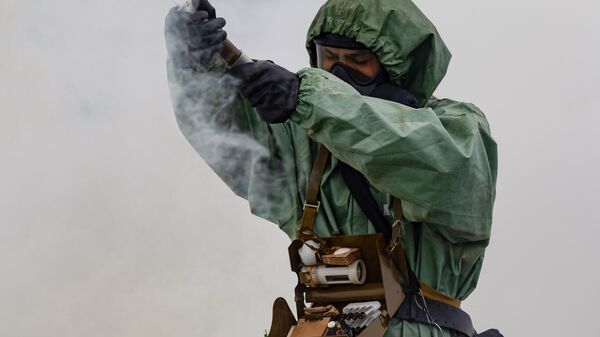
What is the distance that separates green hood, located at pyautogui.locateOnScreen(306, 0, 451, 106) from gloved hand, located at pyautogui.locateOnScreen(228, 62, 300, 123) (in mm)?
628

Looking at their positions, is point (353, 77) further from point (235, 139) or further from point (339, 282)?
point (339, 282)

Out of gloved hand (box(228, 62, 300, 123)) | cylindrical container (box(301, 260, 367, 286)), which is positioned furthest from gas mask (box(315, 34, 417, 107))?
cylindrical container (box(301, 260, 367, 286))

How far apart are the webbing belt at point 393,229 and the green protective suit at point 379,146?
37 millimetres

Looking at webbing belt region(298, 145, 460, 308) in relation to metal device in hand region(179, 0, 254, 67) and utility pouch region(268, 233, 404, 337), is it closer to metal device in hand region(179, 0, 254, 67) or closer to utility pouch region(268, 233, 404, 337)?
utility pouch region(268, 233, 404, 337)

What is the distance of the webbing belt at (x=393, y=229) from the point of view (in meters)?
4.24

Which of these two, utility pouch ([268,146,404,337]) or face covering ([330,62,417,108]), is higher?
face covering ([330,62,417,108])

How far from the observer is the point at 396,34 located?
449 cm

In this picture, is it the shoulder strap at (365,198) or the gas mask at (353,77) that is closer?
the shoulder strap at (365,198)

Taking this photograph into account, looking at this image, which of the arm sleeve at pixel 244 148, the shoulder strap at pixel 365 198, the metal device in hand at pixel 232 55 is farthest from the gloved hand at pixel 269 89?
the shoulder strap at pixel 365 198

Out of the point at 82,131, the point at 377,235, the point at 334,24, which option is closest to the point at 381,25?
the point at 334,24

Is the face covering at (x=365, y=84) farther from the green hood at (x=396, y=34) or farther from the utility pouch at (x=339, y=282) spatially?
the utility pouch at (x=339, y=282)

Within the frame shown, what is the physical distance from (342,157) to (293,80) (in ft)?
1.15

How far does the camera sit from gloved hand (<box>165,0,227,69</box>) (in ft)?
12.5

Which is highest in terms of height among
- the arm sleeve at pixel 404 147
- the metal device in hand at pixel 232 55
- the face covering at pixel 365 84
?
the metal device in hand at pixel 232 55
